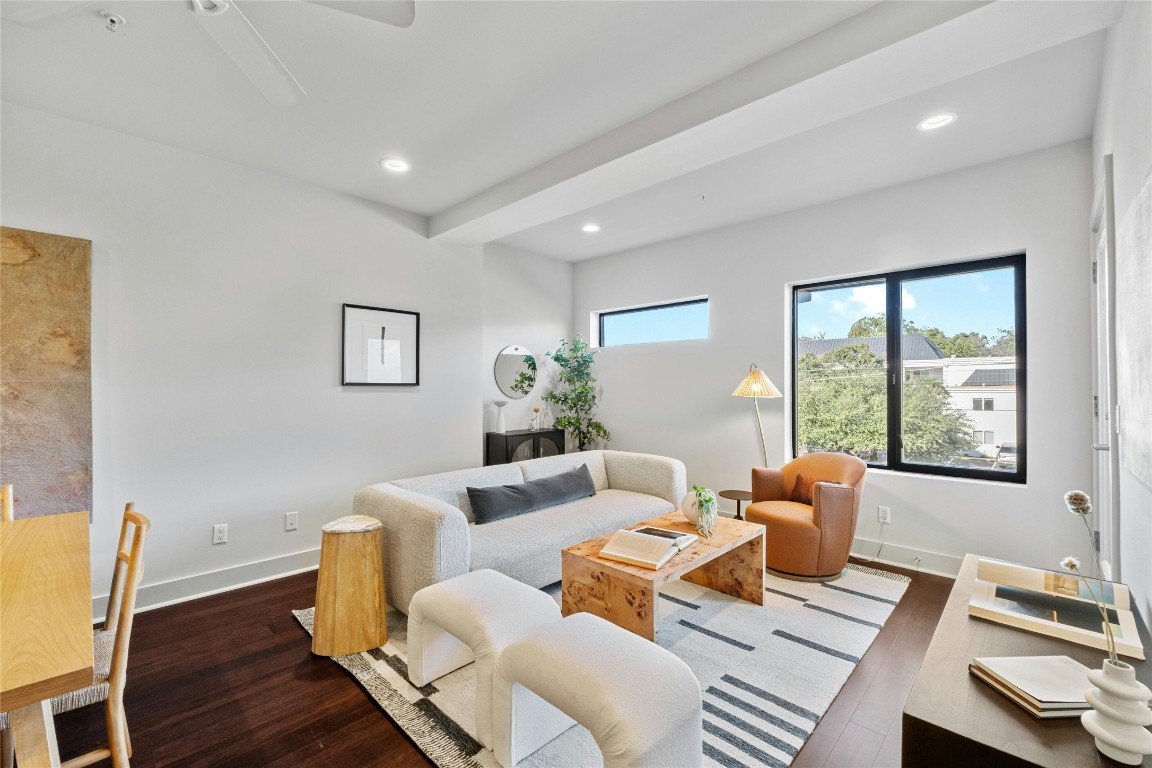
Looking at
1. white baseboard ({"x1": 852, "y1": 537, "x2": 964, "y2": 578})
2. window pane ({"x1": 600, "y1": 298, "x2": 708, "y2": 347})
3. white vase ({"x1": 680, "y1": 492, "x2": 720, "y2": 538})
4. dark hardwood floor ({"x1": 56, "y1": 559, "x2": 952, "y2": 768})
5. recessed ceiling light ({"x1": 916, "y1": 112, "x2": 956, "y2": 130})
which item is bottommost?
dark hardwood floor ({"x1": 56, "y1": 559, "x2": 952, "y2": 768})

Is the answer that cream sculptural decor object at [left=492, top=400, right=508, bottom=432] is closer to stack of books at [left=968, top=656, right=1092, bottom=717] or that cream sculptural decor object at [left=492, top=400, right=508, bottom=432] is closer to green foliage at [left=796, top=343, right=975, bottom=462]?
green foliage at [left=796, top=343, right=975, bottom=462]

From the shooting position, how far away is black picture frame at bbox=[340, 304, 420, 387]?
3555 mm

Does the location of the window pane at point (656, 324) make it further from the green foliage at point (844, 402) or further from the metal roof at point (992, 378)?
the metal roof at point (992, 378)

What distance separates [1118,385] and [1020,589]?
79 cm

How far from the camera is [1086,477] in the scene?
111 inches

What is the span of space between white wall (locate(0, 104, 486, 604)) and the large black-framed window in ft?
10.4

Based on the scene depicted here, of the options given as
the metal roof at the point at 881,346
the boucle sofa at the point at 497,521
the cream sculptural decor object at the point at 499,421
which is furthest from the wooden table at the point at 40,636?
the metal roof at the point at 881,346

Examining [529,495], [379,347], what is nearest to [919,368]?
[529,495]

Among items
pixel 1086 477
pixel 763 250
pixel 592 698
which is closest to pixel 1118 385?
pixel 1086 477

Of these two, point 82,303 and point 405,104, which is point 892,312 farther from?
point 82,303

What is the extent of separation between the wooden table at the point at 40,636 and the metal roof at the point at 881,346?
427 centimetres

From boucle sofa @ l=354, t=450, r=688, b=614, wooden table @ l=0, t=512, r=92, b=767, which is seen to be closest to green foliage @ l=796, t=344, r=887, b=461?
boucle sofa @ l=354, t=450, r=688, b=614

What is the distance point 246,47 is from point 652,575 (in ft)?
7.89

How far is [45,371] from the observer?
243 centimetres
